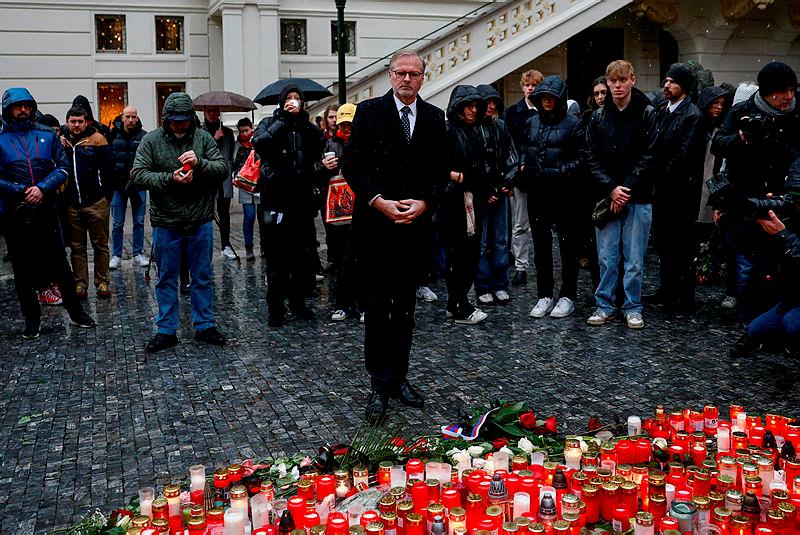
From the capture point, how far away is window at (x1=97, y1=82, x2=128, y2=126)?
2130cm

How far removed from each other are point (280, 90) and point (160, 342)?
19.7 ft

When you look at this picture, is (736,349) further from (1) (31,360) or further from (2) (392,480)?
(1) (31,360)

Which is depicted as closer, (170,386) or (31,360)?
(170,386)

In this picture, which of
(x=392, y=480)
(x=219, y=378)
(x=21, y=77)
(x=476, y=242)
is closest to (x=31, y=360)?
(x=219, y=378)

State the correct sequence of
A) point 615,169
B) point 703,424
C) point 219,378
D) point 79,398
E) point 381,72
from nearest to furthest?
point 703,424
point 79,398
point 219,378
point 615,169
point 381,72

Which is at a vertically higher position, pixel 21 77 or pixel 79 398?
pixel 21 77

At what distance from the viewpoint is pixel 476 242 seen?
8344 mm

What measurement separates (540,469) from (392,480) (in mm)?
638

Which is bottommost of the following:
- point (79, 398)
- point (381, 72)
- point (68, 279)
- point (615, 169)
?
point (79, 398)

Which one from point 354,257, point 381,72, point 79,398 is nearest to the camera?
point 354,257

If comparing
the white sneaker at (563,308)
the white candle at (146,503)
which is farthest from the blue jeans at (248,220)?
the white candle at (146,503)

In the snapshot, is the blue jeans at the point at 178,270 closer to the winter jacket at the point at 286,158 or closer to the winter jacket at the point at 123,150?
the winter jacket at the point at 286,158

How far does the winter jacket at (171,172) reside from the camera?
7.20 m

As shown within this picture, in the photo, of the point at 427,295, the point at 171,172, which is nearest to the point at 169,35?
the point at 427,295
